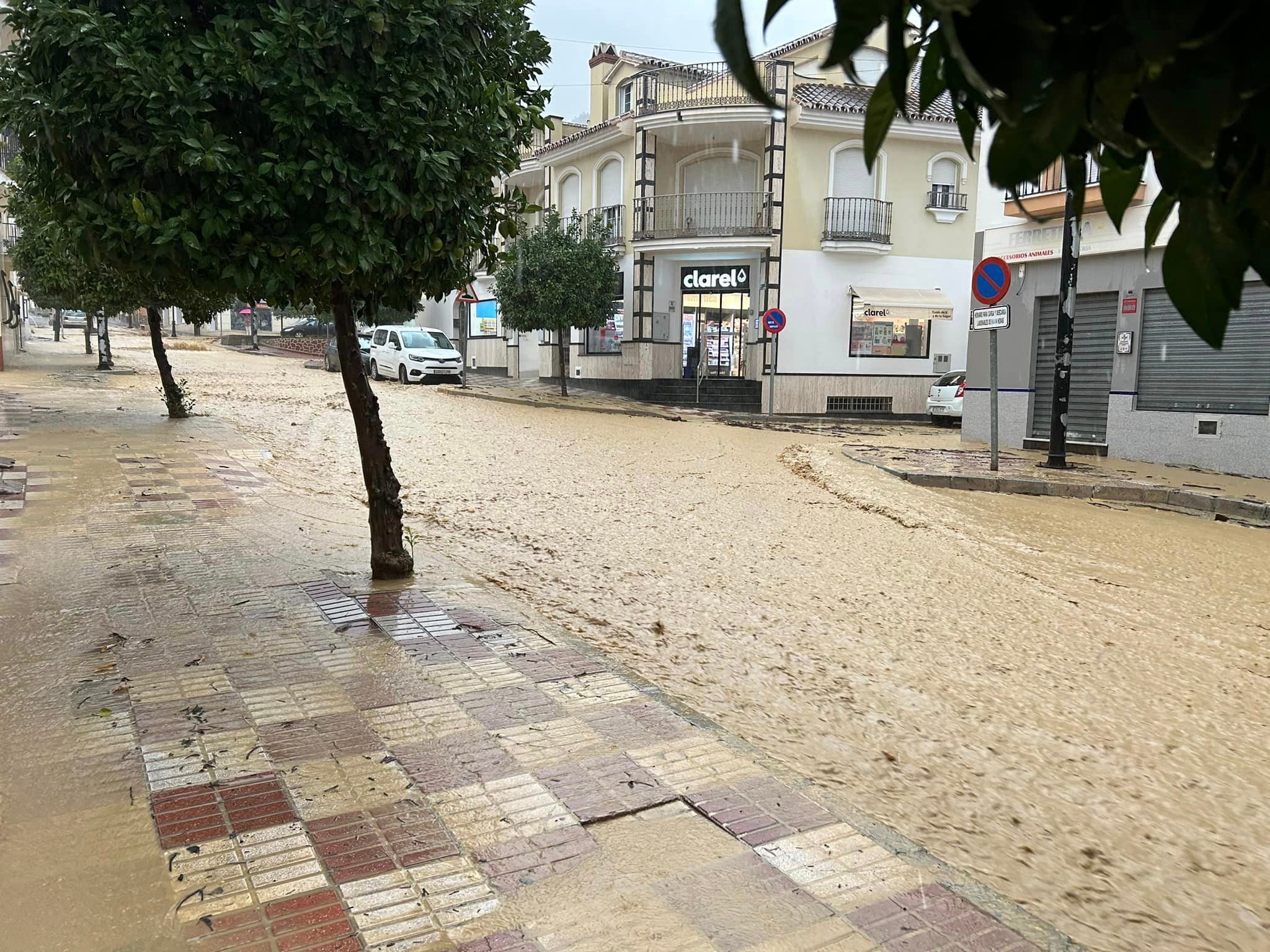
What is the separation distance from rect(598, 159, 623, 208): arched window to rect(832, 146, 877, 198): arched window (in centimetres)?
635

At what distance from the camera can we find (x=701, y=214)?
28031 mm

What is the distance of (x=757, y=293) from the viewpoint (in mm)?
27734

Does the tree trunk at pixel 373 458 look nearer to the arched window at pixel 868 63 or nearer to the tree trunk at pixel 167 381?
the arched window at pixel 868 63

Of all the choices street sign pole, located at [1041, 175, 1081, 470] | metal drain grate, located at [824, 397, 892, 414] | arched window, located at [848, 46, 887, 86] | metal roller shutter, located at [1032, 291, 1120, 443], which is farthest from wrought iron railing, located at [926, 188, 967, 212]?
arched window, located at [848, 46, 887, 86]

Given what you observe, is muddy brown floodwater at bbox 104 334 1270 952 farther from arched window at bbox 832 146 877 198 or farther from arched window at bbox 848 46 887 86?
arched window at bbox 832 146 877 198

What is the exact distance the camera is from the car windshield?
30.4 meters

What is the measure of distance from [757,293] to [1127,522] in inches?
743

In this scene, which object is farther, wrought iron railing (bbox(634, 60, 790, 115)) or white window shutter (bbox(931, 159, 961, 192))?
white window shutter (bbox(931, 159, 961, 192))

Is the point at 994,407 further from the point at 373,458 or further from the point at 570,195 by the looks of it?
the point at 570,195

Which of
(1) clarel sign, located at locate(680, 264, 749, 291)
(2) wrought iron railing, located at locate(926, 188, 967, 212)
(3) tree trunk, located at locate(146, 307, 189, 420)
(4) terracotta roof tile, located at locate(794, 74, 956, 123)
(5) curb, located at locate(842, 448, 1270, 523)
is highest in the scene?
(4) terracotta roof tile, located at locate(794, 74, 956, 123)

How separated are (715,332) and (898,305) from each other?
5.24 metres

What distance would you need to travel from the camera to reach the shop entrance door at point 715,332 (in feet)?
93.2

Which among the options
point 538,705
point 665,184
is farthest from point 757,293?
point 538,705

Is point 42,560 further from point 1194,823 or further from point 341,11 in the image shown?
point 1194,823
